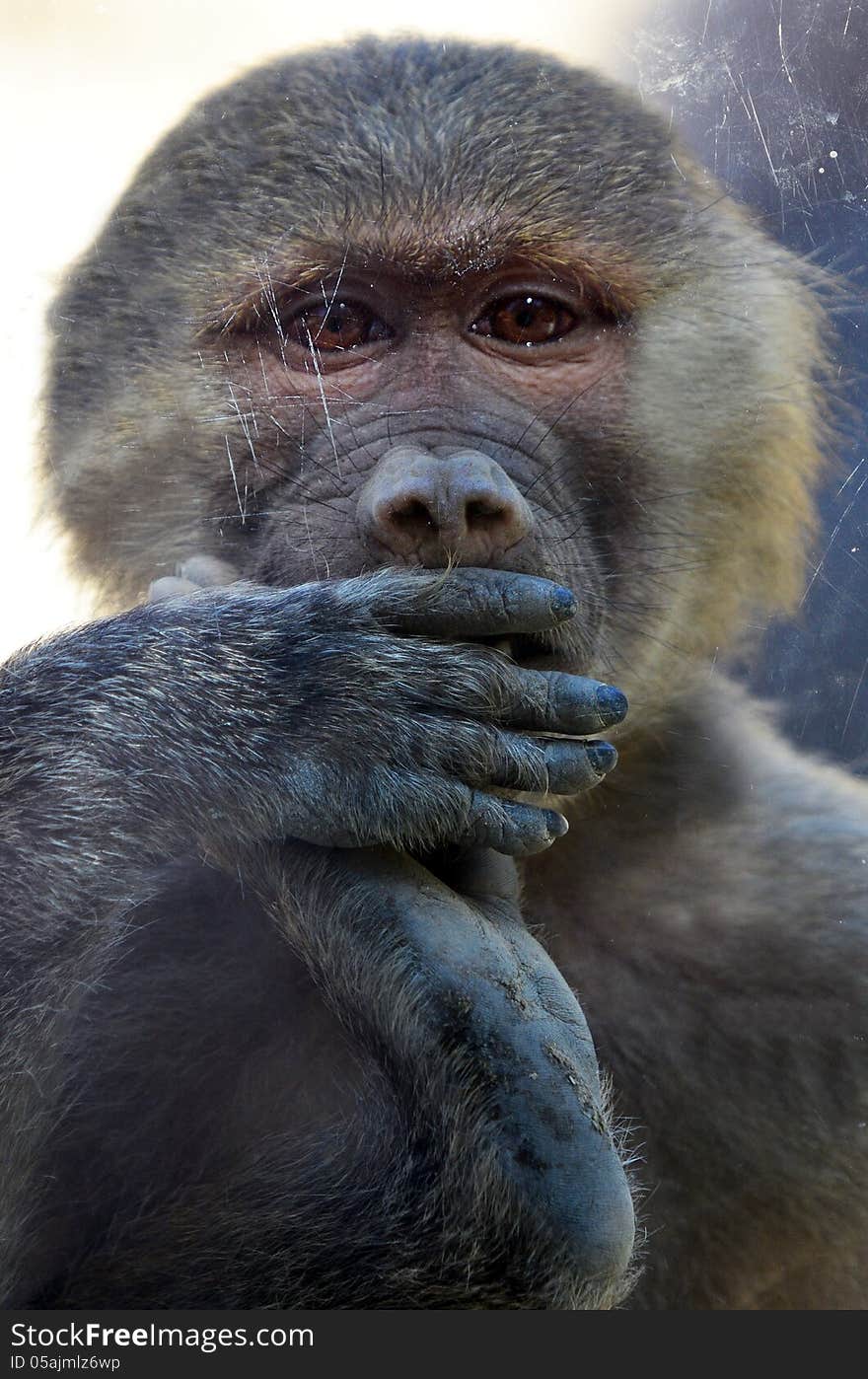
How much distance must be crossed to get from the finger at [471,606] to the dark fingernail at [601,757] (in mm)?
131

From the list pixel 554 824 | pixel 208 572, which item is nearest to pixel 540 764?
pixel 554 824

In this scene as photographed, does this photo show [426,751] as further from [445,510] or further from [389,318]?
[389,318]

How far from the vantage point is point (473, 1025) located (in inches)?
44.7

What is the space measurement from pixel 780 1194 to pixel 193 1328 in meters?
0.79

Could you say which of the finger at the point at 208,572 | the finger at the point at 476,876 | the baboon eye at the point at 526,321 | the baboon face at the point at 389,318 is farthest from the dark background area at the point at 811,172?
the finger at the point at 208,572

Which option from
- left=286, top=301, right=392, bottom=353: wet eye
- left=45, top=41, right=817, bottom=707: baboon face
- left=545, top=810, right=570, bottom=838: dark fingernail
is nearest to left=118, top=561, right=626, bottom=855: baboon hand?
left=545, top=810, right=570, bottom=838: dark fingernail

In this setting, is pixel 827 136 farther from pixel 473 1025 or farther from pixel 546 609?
pixel 473 1025

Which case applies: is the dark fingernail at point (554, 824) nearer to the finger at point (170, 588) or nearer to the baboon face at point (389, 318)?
the baboon face at point (389, 318)

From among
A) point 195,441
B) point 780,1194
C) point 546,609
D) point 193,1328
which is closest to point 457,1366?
point 193,1328

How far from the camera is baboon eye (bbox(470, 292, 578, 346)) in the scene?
1.54 meters

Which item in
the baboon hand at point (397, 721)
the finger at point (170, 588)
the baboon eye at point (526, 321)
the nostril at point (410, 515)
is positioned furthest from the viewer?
the baboon eye at point (526, 321)

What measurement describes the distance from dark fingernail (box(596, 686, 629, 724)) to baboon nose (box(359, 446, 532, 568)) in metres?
0.19

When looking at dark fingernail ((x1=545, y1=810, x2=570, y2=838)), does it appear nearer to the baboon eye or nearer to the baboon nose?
the baboon nose

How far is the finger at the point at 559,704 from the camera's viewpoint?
122 cm
